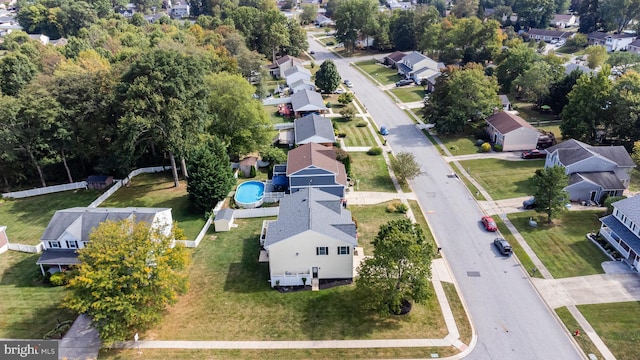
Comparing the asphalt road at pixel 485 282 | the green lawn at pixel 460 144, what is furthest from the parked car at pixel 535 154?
the asphalt road at pixel 485 282

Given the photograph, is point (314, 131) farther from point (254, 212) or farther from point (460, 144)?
point (460, 144)

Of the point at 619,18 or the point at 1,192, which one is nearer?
the point at 1,192

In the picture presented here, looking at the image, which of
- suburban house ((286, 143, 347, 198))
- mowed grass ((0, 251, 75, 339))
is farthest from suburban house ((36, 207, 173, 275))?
suburban house ((286, 143, 347, 198))

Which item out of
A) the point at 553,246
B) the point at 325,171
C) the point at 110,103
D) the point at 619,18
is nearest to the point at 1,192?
the point at 110,103

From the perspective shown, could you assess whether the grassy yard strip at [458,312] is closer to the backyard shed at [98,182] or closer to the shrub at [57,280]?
the shrub at [57,280]

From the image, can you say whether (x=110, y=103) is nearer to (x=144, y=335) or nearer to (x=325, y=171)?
(x=325, y=171)

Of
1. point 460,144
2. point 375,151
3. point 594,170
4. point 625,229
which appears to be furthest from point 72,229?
point 594,170
